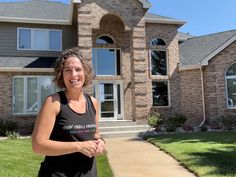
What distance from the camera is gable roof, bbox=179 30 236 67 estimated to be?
18.9 m

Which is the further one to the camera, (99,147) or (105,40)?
(105,40)

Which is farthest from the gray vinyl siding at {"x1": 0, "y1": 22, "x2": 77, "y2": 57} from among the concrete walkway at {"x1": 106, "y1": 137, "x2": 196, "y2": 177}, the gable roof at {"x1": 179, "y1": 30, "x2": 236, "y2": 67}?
the concrete walkway at {"x1": 106, "y1": 137, "x2": 196, "y2": 177}

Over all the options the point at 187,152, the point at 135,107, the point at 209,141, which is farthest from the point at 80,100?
the point at 135,107

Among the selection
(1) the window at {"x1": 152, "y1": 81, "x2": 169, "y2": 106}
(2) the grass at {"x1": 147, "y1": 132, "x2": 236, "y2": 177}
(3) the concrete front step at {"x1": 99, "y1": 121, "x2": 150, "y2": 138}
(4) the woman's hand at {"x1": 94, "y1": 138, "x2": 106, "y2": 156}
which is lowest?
(2) the grass at {"x1": 147, "y1": 132, "x2": 236, "y2": 177}

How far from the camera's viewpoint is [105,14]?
658 inches

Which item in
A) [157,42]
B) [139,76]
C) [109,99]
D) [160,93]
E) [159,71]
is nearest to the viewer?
[139,76]

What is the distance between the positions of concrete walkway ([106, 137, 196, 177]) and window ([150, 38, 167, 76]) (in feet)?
29.3

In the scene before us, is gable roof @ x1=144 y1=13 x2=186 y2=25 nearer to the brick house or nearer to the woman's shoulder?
the brick house

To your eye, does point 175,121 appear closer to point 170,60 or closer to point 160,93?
point 160,93

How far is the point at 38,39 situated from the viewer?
18.5 metres

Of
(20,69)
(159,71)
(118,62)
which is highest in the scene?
(118,62)

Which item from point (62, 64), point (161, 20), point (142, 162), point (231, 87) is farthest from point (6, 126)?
point (62, 64)

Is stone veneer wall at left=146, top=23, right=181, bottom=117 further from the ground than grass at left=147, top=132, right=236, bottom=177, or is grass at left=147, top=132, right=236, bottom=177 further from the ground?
stone veneer wall at left=146, top=23, right=181, bottom=117

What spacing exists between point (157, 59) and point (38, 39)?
7417 millimetres
